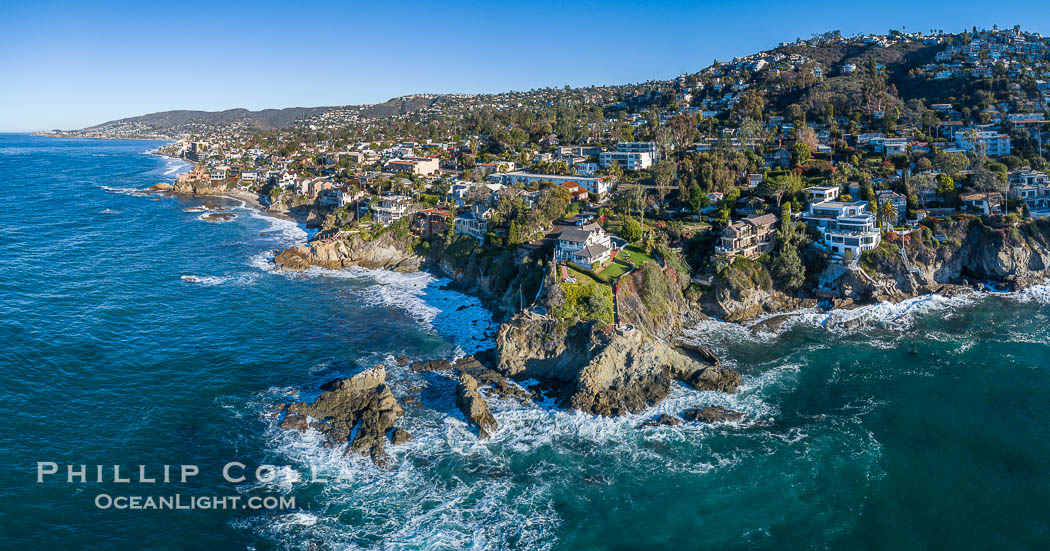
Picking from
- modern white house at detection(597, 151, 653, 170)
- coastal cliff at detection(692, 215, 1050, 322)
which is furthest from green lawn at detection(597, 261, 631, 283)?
modern white house at detection(597, 151, 653, 170)

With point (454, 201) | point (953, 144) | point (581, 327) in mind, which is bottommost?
point (581, 327)

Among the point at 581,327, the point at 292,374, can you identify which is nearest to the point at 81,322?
the point at 292,374

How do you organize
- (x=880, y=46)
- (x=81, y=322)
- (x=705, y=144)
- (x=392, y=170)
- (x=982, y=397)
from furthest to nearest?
(x=880, y=46), (x=392, y=170), (x=705, y=144), (x=81, y=322), (x=982, y=397)

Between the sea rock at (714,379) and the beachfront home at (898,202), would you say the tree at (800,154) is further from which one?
the sea rock at (714,379)

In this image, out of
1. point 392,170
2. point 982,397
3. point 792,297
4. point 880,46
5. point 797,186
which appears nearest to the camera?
point 982,397

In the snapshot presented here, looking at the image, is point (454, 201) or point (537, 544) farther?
point (454, 201)

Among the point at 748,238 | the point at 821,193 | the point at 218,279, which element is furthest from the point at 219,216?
the point at 821,193

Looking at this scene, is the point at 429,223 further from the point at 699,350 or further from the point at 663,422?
the point at 663,422

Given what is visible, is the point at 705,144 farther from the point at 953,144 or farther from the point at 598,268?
the point at 598,268
